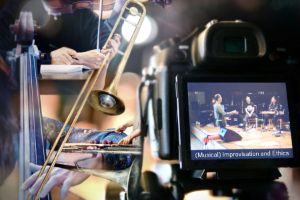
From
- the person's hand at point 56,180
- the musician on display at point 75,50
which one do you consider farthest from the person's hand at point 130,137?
the person's hand at point 56,180

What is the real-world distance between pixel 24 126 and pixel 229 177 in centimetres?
65

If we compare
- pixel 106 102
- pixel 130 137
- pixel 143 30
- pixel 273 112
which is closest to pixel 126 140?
pixel 130 137

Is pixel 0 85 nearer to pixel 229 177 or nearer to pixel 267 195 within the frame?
pixel 229 177

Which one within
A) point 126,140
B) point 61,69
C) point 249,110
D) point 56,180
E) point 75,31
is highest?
point 75,31

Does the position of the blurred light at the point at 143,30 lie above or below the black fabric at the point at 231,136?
above

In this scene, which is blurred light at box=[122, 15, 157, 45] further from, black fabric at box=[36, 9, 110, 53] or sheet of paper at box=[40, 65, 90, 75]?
sheet of paper at box=[40, 65, 90, 75]

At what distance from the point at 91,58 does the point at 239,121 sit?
0.50 m

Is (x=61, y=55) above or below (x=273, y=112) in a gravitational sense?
above

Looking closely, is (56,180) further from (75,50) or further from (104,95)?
(75,50)

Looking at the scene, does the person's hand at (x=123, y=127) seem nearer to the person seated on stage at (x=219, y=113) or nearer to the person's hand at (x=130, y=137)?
the person's hand at (x=130, y=137)

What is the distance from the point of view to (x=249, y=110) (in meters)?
1.27

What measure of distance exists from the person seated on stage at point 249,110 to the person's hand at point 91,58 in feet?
1.57

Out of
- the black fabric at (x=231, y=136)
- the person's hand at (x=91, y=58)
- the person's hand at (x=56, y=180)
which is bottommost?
the person's hand at (x=56, y=180)

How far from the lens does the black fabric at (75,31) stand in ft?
3.90
